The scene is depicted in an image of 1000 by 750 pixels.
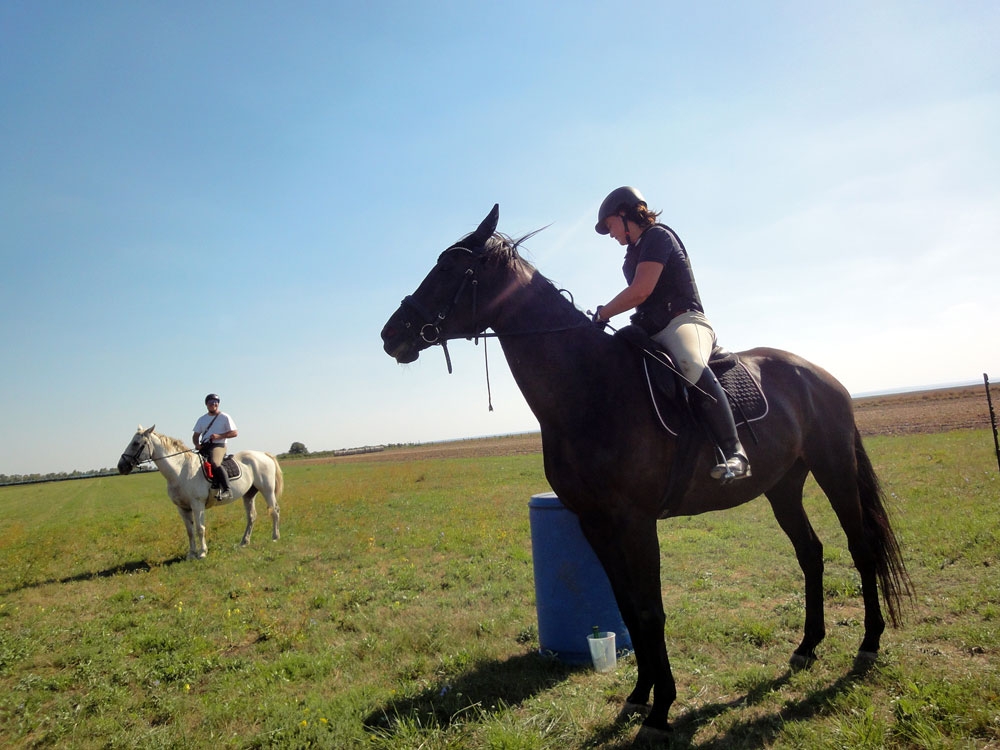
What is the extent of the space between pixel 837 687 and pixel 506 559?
562 centimetres

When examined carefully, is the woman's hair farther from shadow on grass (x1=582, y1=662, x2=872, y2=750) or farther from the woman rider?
shadow on grass (x1=582, y1=662, x2=872, y2=750)

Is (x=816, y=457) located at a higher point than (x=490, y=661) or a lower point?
higher

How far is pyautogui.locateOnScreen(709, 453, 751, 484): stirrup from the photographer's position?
3.36 m

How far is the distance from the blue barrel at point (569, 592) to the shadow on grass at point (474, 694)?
0.19 m

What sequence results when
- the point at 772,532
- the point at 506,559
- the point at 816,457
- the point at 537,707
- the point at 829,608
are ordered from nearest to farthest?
the point at 537,707 → the point at 816,457 → the point at 829,608 → the point at 506,559 → the point at 772,532

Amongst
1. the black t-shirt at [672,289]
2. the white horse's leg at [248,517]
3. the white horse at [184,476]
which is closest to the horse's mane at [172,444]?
the white horse at [184,476]

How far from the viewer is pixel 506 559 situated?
8.95 meters

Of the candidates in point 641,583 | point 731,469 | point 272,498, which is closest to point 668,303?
point 731,469

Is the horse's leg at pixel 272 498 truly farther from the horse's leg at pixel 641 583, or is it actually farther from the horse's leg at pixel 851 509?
the horse's leg at pixel 851 509

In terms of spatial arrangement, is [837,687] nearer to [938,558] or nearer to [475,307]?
[475,307]

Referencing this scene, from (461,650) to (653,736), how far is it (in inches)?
82.5

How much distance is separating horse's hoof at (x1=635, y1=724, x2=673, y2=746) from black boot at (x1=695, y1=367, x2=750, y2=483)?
5.31 ft

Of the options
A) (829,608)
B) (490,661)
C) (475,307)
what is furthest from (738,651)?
(475,307)

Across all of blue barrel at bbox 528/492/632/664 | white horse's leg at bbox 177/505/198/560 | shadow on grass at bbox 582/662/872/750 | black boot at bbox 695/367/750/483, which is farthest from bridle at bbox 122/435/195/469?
black boot at bbox 695/367/750/483
